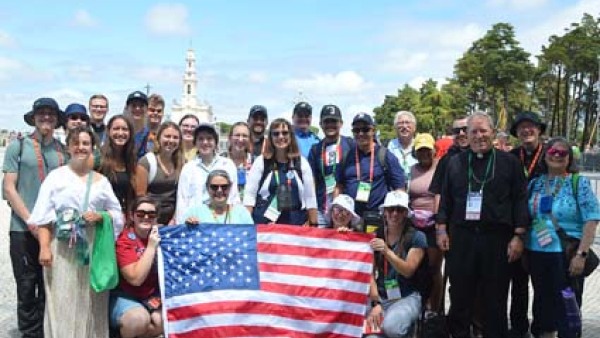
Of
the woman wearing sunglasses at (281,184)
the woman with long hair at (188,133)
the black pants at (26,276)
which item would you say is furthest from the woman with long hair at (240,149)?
the black pants at (26,276)

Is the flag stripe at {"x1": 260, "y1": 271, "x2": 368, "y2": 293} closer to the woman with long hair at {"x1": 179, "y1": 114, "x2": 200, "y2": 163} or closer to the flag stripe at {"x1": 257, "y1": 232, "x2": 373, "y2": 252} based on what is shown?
the flag stripe at {"x1": 257, "y1": 232, "x2": 373, "y2": 252}

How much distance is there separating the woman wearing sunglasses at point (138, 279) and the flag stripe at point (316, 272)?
1046 mm

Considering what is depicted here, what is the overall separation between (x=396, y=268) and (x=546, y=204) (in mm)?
1552

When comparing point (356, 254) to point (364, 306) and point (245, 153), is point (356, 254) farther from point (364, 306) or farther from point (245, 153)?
point (245, 153)

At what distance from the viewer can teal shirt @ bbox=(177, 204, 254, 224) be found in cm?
608

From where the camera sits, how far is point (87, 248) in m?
5.59

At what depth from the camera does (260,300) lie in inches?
Result: 234

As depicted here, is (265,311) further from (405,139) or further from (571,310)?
(405,139)

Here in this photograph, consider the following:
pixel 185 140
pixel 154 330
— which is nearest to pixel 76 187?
pixel 154 330

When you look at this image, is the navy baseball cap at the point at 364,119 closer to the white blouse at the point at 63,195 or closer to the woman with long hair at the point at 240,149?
the woman with long hair at the point at 240,149

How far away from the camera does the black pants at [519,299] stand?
6867 millimetres

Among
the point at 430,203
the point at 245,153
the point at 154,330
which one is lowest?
the point at 154,330

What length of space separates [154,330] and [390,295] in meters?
2.26

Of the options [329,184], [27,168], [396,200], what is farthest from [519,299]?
[27,168]
